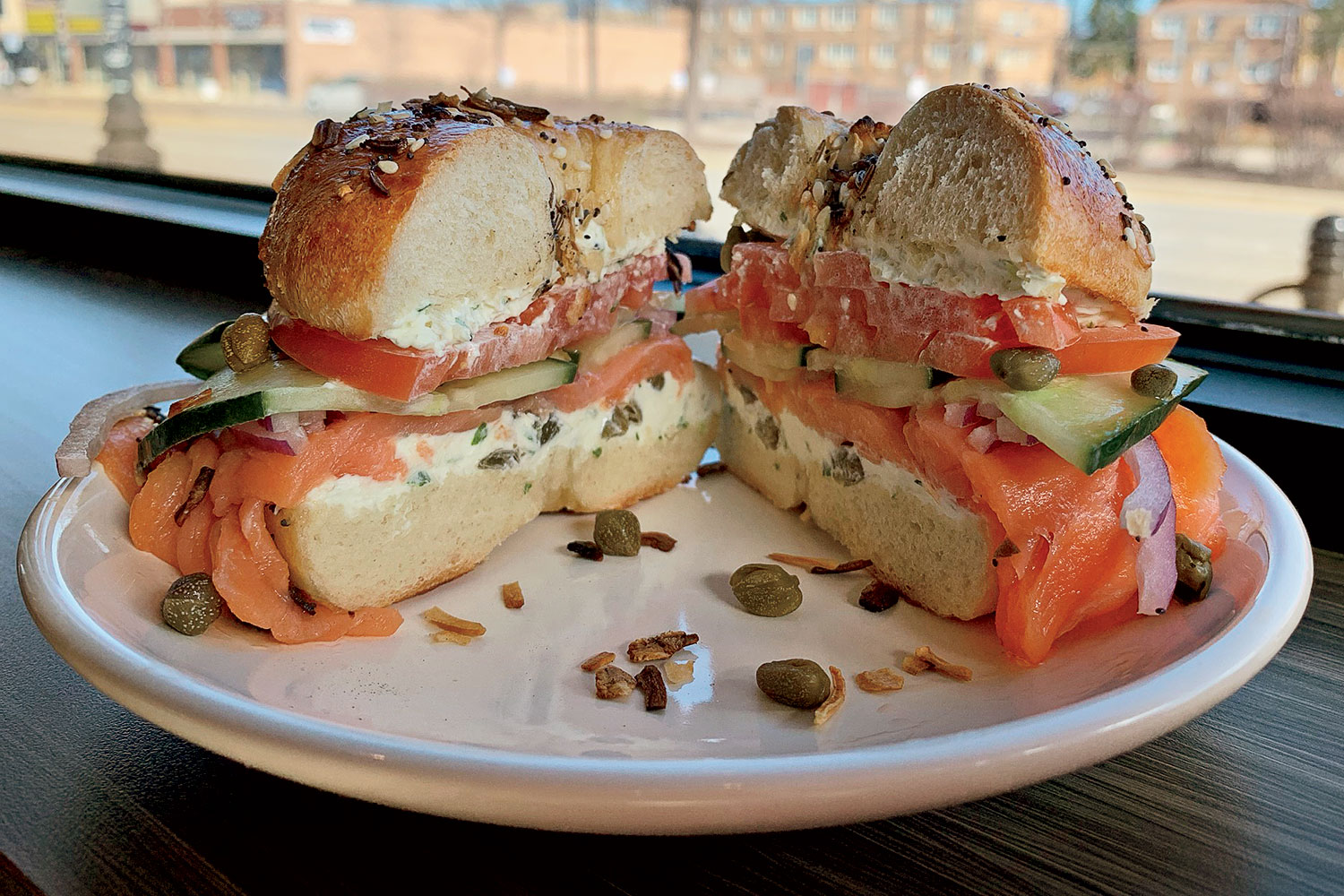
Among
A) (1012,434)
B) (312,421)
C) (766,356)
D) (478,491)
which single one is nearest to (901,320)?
(1012,434)

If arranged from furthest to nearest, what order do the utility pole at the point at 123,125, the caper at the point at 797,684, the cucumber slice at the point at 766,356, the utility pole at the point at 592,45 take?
1. the utility pole at the point at 123,125
2. the utility pole at the point at 592,45
3. the cucumber slice at the point at 766,356
4. the caper at the point at 797,684

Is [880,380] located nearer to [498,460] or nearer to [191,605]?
[498,460]

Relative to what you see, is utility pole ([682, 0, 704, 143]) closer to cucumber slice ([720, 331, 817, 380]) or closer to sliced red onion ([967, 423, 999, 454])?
cucumber slice ([720, 331, 817, 380])

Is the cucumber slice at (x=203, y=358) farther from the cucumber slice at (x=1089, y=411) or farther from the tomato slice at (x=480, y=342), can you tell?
the cucumber slice at (x=1089, y=411)

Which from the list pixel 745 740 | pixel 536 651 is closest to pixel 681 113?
pixel 536 651

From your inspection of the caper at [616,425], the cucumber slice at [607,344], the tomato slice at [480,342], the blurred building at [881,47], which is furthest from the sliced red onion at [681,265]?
the blurred building at [881,47]

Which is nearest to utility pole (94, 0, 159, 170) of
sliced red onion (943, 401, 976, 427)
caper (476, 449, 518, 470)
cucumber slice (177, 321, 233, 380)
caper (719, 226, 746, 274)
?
cucumber slice (177, 321, 233, 380)

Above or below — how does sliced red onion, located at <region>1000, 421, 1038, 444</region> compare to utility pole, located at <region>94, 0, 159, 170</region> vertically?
below
